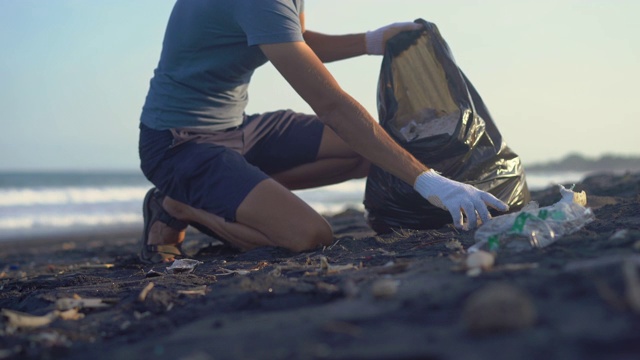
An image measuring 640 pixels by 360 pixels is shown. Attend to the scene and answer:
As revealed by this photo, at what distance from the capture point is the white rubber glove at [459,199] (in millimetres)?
2514

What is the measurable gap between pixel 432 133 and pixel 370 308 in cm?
177

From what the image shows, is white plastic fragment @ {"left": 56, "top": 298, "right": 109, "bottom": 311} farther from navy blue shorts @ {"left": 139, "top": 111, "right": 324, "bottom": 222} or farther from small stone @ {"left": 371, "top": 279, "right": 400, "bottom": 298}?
navy blue shorts @ {"left": 139, "top": 111, "right": 324, "bottom": 222}

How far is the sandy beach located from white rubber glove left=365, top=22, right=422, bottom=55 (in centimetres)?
118

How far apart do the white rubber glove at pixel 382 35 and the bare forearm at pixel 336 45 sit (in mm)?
64

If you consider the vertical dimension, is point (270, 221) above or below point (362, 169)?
below

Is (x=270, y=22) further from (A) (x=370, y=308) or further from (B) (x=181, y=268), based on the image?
(A) (x=370, y=308)

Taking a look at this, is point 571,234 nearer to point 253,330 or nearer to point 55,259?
point 253,330

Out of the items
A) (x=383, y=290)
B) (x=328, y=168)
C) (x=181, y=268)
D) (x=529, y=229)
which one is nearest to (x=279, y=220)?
(x=181, y=268)

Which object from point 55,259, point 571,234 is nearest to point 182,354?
point 571,234

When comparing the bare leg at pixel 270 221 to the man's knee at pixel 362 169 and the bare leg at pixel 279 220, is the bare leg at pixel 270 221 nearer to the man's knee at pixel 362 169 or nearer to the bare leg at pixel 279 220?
the bare leg at pixel 279 220

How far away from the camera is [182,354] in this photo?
1304 mm

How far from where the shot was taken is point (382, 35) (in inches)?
134

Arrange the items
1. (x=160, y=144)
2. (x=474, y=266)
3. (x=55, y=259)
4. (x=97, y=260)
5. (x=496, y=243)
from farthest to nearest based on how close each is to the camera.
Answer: (x=55, y=259), (x=97, y=260), (x=160, y=144), (x=496, y=243), (x=474, y=266)

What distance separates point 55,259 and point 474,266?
3660mm
